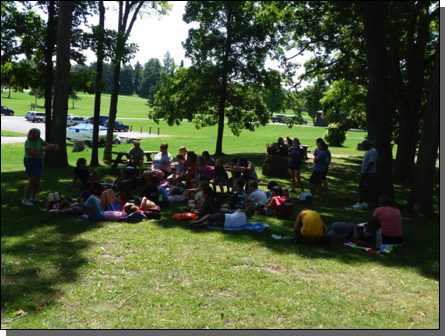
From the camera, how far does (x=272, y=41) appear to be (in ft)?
76.1

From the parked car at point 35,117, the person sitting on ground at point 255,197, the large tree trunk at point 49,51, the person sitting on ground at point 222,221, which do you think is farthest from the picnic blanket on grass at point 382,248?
the parked car at point 35,117

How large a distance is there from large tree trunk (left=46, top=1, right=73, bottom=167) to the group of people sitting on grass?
15.5ft

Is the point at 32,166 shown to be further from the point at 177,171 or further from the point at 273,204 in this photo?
the point at 273,204

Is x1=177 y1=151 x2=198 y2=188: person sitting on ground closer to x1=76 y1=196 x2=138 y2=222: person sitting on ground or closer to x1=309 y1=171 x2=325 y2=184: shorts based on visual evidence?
x1=309 y1=171 x2=325 y2=184: shorts

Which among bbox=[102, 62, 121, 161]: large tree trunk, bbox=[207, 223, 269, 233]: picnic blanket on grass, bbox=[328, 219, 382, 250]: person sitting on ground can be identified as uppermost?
bbox=[102, 62, 121, 161]: large tree trunk

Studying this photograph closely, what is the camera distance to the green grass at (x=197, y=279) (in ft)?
15.9

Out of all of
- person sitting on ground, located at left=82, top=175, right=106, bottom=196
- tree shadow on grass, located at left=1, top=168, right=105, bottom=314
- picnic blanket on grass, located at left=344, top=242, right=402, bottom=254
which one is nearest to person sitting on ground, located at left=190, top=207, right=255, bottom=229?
tree shadow on grass, located at left=1, top=168, right=105, bottom=314

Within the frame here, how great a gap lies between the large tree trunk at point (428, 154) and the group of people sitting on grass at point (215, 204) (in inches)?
119

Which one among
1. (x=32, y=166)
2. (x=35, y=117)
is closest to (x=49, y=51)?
(x=32, y=166)

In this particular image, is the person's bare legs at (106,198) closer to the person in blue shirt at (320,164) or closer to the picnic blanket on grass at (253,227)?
the picnic blanket on grass at (253,227)

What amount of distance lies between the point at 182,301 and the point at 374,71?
35.1 ft

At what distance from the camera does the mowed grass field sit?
4836 millimetres

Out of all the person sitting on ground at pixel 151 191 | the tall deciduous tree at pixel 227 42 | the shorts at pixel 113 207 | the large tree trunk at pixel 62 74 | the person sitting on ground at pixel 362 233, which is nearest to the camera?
the person sitting on ground at pixel 362 233

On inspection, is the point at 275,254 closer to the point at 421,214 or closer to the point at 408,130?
the point at 421,214
